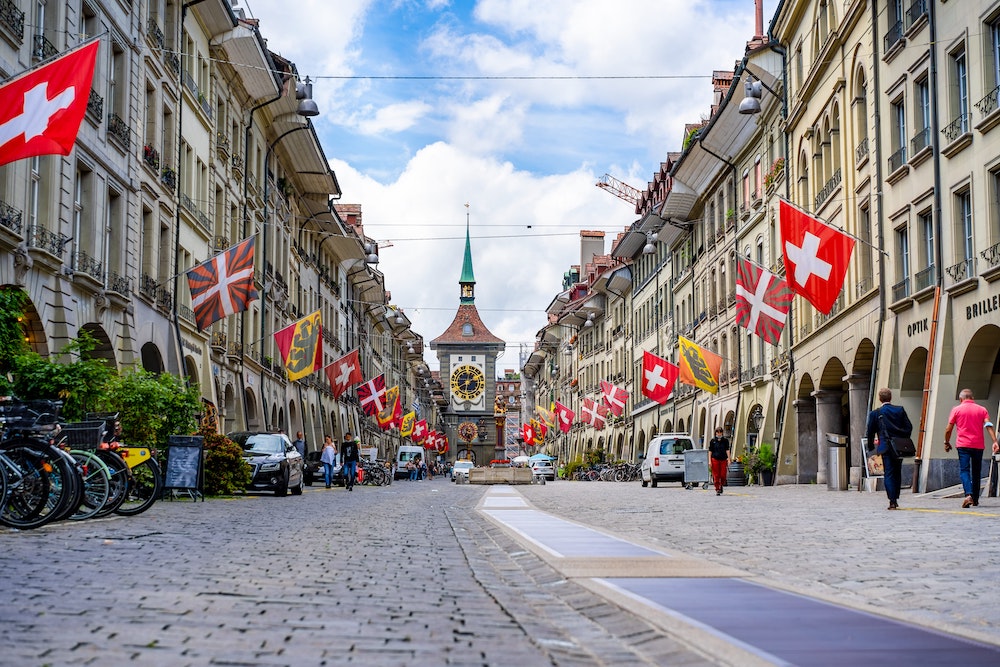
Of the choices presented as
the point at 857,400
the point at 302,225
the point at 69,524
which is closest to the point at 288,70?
the point at 302,225

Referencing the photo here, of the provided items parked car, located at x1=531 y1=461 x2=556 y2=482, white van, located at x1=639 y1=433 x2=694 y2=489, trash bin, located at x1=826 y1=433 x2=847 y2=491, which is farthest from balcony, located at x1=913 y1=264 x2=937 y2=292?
parked car, located at x1=531 y1=461 x2=556 y2=482

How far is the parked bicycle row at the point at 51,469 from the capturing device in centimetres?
1238

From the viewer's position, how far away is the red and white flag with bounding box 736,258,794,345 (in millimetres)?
31156

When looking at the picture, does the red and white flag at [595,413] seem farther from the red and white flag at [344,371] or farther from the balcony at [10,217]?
the balcony at [10,217]

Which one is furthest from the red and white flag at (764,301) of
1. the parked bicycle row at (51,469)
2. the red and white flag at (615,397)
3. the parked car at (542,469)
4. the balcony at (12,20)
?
the parked car at (542,469)

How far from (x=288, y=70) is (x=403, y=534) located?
35.6 m

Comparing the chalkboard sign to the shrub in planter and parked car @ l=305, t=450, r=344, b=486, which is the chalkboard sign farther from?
parked car @ l=305, t=450, r=344, b=486

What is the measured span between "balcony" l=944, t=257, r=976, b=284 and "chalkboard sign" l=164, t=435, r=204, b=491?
14594mm

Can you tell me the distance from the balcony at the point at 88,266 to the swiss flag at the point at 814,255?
13994 millimetres

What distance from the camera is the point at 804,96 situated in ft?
126

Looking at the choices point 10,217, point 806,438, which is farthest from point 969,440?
point 806,438

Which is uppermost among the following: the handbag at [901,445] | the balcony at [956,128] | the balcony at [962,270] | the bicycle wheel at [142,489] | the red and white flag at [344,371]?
the balcony at [956,128]

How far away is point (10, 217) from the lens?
21281mm

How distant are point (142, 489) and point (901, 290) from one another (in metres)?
18.1
